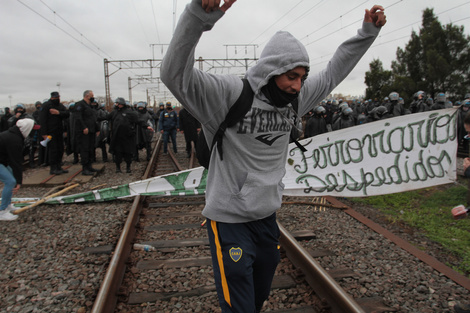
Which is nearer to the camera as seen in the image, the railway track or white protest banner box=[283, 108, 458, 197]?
the railway track

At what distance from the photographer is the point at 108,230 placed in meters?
5.03

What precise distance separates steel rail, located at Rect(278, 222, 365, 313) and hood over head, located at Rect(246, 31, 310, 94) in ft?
6.66

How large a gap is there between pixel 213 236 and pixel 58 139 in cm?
888

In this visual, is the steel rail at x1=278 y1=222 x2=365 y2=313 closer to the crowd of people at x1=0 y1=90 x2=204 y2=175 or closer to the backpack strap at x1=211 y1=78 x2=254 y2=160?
the backpack strap at x1=211 y1=78 x2=254 y2=160

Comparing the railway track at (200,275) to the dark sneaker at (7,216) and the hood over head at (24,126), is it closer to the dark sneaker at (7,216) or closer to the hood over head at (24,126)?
the dark sneaker at (7,216)

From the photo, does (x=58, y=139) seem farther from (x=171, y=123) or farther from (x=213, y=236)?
(x=213, y=236)

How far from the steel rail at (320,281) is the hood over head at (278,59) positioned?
80.0 inches

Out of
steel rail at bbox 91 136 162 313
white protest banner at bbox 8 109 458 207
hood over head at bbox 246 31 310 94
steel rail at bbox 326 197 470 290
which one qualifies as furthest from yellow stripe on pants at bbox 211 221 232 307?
white protest banner at bbox 8 109 458 207

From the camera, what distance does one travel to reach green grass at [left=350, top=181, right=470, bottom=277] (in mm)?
4566

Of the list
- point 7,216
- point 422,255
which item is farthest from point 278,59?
point 7,216

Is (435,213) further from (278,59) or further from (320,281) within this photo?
(278,59)

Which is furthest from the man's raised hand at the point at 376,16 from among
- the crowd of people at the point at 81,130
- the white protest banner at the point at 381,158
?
the crowd of people at the point at 81,130

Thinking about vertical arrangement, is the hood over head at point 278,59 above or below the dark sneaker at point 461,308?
above

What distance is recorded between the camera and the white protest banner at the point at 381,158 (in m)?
5.16
